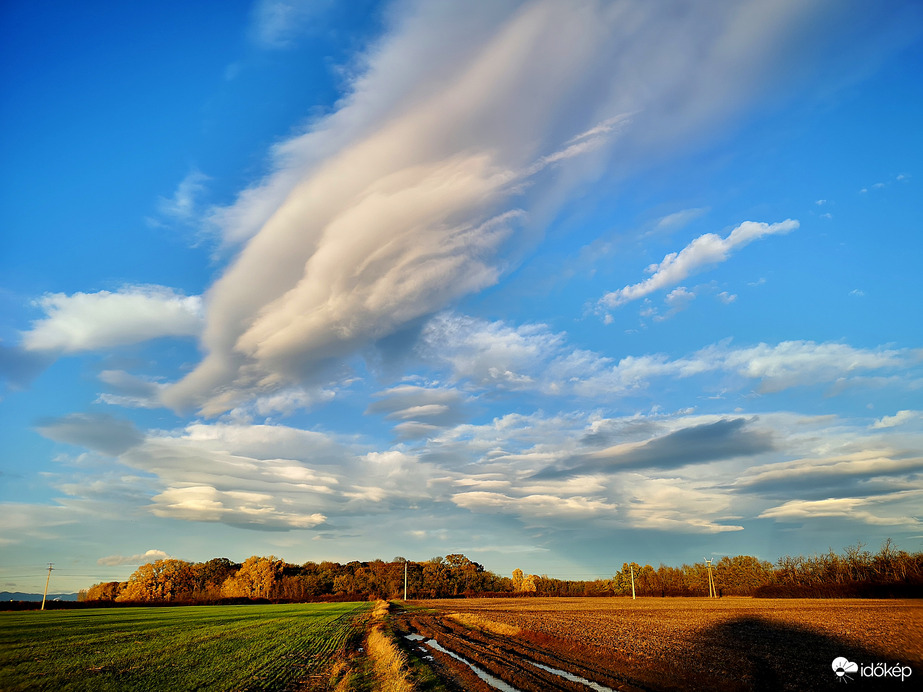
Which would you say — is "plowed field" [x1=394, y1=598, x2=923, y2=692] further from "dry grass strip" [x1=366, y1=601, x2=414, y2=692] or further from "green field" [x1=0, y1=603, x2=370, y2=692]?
"green field" [x1=0, y1=603, x2=370, y2=692]

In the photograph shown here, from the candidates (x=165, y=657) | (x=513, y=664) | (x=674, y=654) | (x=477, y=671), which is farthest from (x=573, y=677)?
(x=165, y=657)

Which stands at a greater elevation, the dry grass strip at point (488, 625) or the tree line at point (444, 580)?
the dry grass strip at point (488, 625)

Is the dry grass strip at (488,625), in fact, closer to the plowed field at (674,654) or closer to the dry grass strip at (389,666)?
the plowed field at (674,654)

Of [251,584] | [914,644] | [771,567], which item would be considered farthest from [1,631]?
[771,567]

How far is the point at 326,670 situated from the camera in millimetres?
25406

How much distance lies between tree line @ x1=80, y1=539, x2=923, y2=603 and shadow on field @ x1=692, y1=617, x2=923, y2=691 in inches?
3525

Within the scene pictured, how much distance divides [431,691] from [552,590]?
164 metres

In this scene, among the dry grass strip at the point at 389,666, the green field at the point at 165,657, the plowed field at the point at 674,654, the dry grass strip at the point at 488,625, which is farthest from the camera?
the dry grass strip at the point at 488,625

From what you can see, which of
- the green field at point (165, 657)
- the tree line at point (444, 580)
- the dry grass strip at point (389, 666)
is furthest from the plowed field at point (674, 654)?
the tree line at point (444, 580)

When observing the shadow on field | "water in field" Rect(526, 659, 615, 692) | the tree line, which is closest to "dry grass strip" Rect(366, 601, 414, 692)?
"water in field" Rect(526, 659, 615, 692)

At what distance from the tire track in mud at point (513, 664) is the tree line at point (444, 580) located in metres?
95.6

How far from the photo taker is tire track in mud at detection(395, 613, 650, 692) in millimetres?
20719

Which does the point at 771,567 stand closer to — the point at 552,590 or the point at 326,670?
the point at 552,590

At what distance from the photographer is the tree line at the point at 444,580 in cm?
10975
